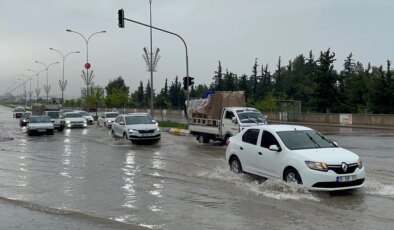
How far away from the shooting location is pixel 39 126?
34.6m

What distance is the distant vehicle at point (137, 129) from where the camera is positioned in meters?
24.9

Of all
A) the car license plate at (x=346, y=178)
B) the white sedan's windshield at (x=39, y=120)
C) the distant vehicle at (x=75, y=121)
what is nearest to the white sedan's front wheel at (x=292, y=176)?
the car license plate at (x=346, y=178)

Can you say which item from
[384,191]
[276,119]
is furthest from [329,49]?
[384,191]

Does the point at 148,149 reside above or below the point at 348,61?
below

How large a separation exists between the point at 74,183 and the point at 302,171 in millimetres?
5799

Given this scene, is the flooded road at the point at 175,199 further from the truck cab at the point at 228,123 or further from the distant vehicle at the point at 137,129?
the distant vehicle at the point at 137,129

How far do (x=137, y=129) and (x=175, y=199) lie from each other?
15.0 metres

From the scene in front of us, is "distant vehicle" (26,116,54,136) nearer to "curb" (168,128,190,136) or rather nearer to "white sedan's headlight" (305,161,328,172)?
"curb" (168,128,190,136)

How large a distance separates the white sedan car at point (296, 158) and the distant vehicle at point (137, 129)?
12.0m

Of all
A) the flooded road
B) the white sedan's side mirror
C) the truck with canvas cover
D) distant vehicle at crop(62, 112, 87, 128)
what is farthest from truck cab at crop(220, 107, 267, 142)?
distant vehicle at crop(62, 112, 87, 128)

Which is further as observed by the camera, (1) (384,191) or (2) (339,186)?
(1) (384,191)

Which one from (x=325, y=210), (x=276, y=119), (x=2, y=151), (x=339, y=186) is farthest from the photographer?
(x=276, y=119)

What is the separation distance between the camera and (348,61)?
9450 cm

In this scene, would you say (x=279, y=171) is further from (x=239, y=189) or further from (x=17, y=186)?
(x=17, y=186)
